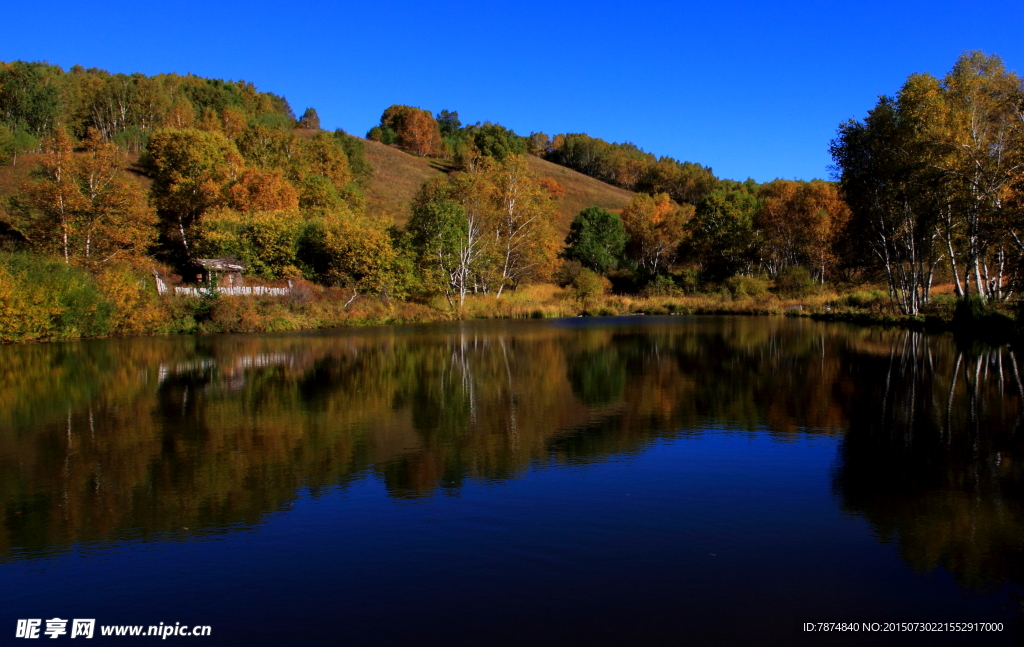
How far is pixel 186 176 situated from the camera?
50.3m

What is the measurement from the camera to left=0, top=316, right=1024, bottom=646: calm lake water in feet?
17.9

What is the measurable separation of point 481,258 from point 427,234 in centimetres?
469

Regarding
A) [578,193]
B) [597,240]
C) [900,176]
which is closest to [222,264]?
[900,176]

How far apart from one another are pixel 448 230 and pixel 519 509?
40.8 metres

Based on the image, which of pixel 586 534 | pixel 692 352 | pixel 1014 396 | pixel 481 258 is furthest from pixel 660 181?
pixel 586 534

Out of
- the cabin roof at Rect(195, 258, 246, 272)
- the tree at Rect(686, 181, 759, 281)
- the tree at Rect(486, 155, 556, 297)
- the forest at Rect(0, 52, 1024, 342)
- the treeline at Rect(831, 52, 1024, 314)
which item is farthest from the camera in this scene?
the tree at Rect(686, 181, 759, 281)

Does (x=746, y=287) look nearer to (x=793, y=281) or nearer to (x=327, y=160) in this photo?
(x=793, y=281)

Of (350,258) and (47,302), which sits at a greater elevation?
(350,258)

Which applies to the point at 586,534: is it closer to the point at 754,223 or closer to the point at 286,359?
the point at 286,359

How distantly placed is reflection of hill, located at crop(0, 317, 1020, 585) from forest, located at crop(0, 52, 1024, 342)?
278 inches

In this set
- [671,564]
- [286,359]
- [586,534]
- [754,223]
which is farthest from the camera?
[754,223]

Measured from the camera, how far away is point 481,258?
5044 centimetres

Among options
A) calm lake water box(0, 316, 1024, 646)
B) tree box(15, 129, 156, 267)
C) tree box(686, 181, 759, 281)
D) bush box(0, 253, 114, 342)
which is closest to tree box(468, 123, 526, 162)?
tree box(686, 181, 759, 281)

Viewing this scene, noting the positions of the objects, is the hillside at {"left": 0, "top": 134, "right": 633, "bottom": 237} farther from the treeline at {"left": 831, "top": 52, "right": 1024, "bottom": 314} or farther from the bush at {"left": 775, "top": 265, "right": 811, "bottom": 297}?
the treeline at {"left": 831, "top": 52, "right": 1024, "bottom": 314}
